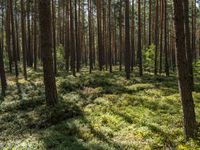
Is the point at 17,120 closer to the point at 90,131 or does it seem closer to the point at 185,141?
the point at 90,131

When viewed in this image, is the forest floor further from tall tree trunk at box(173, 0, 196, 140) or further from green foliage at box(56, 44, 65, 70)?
green foliage at box(56, 44, 65, 70)

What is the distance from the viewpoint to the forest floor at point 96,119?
35.6 ft

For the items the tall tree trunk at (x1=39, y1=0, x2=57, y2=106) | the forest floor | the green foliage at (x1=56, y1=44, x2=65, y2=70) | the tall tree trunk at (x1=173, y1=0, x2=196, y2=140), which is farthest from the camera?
the green foliage at (x1=56, y1=44, x2=65, y2=70)

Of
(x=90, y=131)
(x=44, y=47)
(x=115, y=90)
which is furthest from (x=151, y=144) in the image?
(x=115, y=90)

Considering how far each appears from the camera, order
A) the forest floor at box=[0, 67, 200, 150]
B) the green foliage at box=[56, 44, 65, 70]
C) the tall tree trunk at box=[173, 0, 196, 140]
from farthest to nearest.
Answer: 1. the green foliage at box=[56, 44, 65, 70]
2. the forest floor at box=[0, 67, 200, 150]
3. the tall tree trunk at box=[173, 0, 196, 140]

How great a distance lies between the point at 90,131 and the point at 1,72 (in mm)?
13505

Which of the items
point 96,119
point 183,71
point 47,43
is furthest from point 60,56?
point 183,71

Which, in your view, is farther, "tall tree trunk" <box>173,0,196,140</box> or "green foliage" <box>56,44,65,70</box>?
"green foliage" <box>56,44,65,70</box>

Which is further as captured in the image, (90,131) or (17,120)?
(17,120)

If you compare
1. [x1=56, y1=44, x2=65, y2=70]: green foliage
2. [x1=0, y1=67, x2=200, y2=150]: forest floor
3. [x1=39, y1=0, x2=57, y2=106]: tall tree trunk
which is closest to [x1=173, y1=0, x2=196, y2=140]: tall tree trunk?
[x1=0, y1=67, x2=200, y2=150]: forest floor

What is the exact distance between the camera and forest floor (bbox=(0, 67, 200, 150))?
1084 centimetres

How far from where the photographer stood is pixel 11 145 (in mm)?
11344

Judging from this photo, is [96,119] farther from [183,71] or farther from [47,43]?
[183,71]

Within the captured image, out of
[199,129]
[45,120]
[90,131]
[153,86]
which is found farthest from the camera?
[153,86]
